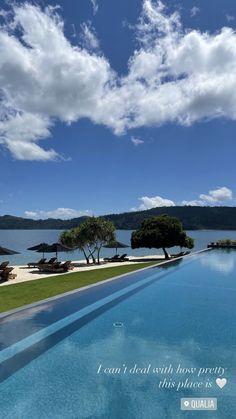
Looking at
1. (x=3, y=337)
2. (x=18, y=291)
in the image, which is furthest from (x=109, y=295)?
(x=3, y=337)

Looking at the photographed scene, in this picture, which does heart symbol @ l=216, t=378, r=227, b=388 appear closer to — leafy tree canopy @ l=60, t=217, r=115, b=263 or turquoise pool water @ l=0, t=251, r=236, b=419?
turquoise pool water @ l=0, t=251, r=236, b=419

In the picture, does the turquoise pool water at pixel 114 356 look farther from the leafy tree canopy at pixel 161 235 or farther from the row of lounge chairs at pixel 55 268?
the leafy tree canopy at pixel 161 235

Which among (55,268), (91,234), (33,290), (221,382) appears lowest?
(221,382)

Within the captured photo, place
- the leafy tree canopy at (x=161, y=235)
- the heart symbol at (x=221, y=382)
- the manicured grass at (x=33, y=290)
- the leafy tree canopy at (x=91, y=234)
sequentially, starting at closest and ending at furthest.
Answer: the heart symbol at (x=221, y=382), the manicured grass at (x=33, y=290), the leafy tree canopy at (x=91, y=234), the leafy tree canopy at (x=161, y=235)

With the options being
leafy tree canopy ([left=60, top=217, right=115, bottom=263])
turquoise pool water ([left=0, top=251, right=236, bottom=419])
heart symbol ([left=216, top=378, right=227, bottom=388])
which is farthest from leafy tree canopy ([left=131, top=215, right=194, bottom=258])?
heart symbol ([left=216, top=378, right=227, bottom=388])

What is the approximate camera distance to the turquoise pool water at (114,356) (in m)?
5.39

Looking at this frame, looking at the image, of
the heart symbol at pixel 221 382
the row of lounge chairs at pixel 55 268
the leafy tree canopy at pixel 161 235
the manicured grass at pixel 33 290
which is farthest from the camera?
the leafy tree canopy at pixel 161 235

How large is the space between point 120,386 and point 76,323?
3.83m

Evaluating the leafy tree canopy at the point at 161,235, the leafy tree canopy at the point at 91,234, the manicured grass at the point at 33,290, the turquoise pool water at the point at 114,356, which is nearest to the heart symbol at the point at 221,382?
the turquoise pool water at the point at 114,356

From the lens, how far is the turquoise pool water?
212 inches

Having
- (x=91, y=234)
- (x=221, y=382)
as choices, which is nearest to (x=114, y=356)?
(x=221, y=382)

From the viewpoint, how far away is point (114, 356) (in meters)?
7.29

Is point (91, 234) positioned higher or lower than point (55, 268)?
higher

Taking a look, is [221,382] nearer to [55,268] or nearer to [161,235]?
[55,268]
